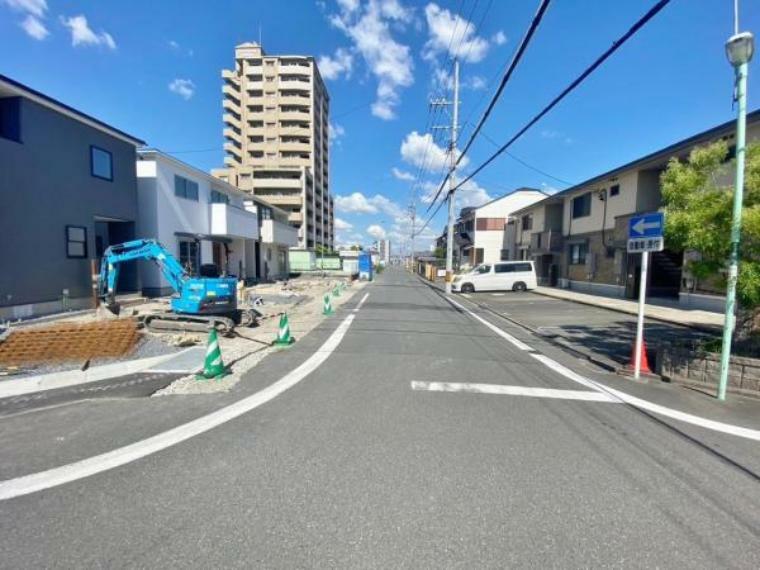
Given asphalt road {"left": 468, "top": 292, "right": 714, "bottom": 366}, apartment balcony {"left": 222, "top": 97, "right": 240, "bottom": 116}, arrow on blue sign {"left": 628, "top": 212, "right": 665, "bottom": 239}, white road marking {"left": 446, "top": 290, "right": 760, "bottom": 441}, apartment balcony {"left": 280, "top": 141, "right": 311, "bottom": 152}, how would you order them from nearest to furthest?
1. white road marking {"left": 446, "top": 290, "right": 760, "bottom": 441}
2. arrow on blue sign {"left": 628, "top": 212, "right": 665, "bottom": 239}
3. asphalt road {"left": 468, "top": 292, "right": 714, "bottom": 366}
4. apartment balcony {"left": 280, "top": 141, "right": 311, "bottom": 152}
5. apartment balcony {"left": 222, "top": 97, "right": 240, "bottom": 116}

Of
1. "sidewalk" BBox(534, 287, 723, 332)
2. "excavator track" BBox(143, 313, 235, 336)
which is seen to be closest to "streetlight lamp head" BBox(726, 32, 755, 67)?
"sidewalk" BBox(534, 287, 723, 332)

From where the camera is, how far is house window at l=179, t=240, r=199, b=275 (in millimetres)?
17533

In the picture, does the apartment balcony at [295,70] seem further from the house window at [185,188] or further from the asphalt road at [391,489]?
the asphalt road at [391,489]

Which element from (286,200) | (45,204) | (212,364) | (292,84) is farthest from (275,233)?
(292,84)

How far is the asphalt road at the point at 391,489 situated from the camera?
7.32 feet

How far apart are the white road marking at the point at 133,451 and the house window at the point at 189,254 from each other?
1464 cm

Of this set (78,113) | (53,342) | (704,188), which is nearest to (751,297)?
(704,188)

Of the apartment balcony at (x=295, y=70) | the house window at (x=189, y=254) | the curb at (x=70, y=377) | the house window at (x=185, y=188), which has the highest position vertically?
the apartment balcony at (x=295, y=70)

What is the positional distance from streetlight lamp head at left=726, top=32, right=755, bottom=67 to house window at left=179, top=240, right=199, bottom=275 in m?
18.6

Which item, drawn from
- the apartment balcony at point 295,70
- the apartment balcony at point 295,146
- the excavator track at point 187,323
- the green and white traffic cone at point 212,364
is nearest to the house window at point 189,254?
the excavator track at point 187,323

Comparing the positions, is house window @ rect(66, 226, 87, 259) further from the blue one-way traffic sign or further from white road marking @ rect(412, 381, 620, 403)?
the blue one-way traffic sign

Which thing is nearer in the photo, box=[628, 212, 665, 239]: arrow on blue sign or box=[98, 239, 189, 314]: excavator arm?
box=[628, 212, 665, 239]: arrow on blue sign

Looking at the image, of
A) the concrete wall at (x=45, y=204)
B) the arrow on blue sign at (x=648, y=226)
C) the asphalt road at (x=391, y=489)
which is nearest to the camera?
the asphalt road at (x=391, y=489)

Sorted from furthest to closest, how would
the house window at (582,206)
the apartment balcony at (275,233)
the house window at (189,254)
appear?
the apartment balcony at (275,233) < the house window at (582,206) < the house window at (189,254)
